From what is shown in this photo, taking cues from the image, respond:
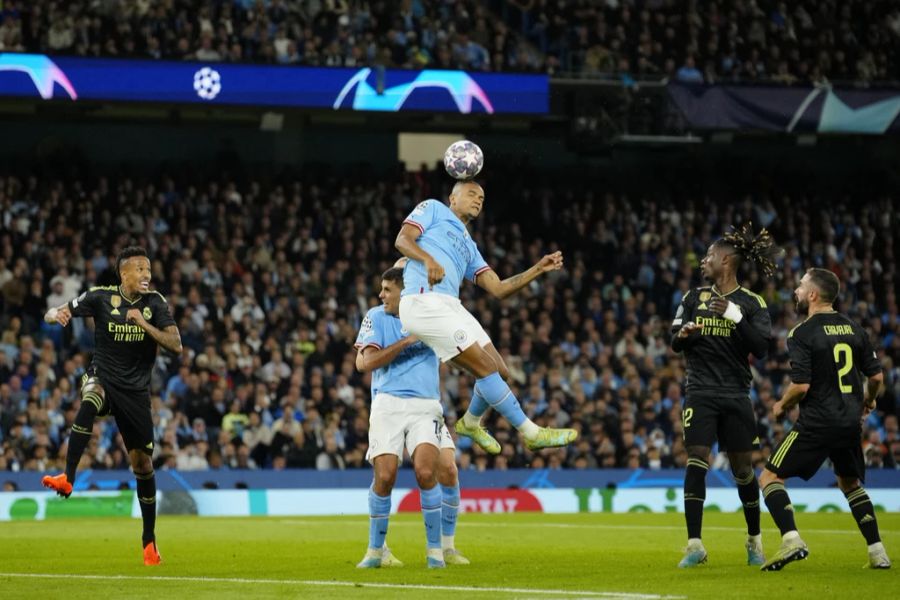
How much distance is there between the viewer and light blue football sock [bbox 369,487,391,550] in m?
12.1

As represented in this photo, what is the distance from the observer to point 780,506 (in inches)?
461

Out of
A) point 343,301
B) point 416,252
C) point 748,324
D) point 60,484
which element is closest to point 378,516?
point 416,252

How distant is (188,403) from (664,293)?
11.2 m

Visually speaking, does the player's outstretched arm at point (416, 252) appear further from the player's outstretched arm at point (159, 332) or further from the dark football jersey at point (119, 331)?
the dark football jersey at point (119, 331)

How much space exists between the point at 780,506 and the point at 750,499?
949mm

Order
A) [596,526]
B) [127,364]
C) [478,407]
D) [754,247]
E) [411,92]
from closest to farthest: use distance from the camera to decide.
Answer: [478,407], [754,247], [127,364], [596,526], [411,92]

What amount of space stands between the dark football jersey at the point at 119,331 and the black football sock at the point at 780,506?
540 centimetres

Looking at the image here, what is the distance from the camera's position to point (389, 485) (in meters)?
12.1

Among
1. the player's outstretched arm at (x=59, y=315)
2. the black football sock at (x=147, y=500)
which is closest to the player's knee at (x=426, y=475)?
the black football sock at (x=147, y=500)

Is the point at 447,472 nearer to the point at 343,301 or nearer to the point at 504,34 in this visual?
the point at 343,301

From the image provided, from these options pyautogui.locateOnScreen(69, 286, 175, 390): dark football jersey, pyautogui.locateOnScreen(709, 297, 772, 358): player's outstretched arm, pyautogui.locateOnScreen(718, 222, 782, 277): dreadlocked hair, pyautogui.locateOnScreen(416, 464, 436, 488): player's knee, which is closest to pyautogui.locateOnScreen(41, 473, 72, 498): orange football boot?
pyautogui.locateOnScreen(69, 286, 175, 390): dark football jersey

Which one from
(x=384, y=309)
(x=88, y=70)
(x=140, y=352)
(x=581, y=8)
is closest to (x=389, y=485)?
(x=384, y=309)

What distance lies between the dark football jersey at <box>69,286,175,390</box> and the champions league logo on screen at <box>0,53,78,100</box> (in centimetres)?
1530

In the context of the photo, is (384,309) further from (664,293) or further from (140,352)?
(664,293)
